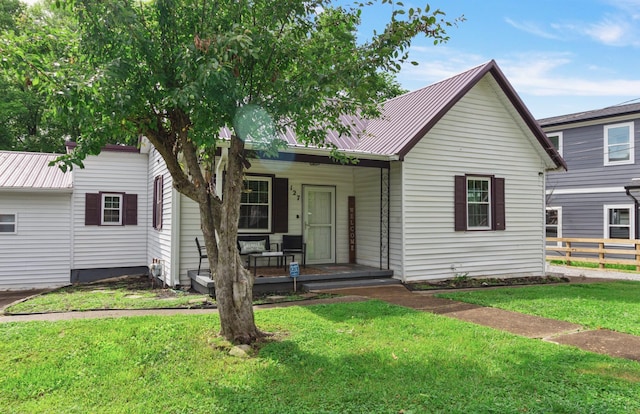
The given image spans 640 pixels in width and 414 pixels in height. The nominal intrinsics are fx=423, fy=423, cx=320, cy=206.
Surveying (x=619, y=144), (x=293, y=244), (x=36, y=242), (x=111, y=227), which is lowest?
(x=36, y=242)

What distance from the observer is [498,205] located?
10.7 meters

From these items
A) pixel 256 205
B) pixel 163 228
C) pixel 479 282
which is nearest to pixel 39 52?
pixel 256 205

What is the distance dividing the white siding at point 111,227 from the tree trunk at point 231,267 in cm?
936

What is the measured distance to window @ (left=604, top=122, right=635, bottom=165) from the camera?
14562 mm

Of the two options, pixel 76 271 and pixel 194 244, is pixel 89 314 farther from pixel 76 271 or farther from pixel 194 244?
pixel 76 271

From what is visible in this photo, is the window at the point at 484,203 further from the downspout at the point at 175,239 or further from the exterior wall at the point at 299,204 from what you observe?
the downspout at the point at 175,239

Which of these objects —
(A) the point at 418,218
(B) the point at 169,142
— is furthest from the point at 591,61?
(B) the point at 169,142

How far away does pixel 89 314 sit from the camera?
639 centimetres

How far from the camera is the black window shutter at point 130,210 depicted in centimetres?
1348

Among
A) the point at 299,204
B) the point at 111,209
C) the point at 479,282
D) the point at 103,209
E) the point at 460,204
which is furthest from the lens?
the point at 111,209

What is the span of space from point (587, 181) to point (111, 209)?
659 inches

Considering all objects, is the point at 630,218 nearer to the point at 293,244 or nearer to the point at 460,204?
the point at 460,204

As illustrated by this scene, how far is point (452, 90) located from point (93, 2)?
835 centimetres

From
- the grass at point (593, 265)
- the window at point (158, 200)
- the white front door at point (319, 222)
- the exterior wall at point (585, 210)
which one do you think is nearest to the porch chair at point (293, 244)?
→ the white front door at point (319, 222)
